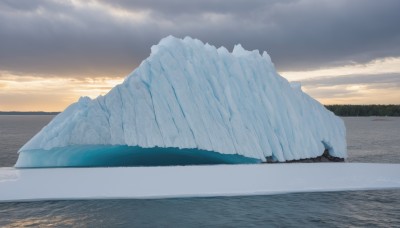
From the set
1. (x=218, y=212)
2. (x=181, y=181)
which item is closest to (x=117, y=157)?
(x=181, y=181)

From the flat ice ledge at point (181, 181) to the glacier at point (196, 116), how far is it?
2.94 ft

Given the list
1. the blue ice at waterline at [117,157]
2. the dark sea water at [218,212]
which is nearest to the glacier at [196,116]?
the blue ice at waterline at [117,157]

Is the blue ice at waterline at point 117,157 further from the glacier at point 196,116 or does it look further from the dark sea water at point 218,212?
the dark sea water at point 218,212

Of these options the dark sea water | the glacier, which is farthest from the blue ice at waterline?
the dark sea water

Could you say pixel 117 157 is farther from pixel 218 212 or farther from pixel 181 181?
pixel 218 212

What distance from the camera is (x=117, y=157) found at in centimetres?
1591

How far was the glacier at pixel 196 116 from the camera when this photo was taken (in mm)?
13898

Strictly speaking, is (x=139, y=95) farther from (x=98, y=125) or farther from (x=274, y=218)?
(x=274, y=218)

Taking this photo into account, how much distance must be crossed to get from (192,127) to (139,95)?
76.8 inches

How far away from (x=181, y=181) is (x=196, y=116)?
119 inches

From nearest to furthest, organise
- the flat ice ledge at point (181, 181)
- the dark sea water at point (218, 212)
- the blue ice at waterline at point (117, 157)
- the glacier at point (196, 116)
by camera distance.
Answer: the dark sea water at point (218, 212) < the flat ice ledge at point (181, 181) < the glacier at point (196, 116) < the blue ice at waterline at point (117, 157)

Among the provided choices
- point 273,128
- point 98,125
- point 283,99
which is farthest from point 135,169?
point 283,99

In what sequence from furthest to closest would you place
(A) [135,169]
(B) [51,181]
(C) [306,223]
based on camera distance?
(A) [135,169], (B) [51,181], (C) [306,223]

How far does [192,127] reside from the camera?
1456 cm
